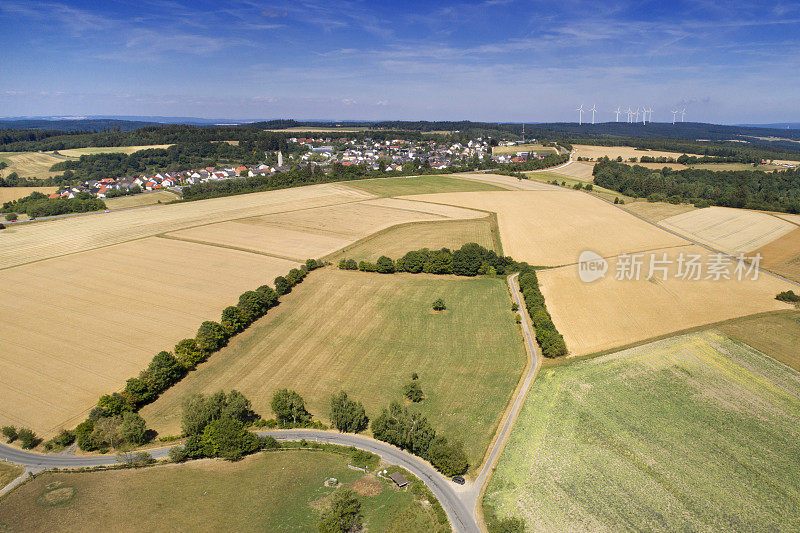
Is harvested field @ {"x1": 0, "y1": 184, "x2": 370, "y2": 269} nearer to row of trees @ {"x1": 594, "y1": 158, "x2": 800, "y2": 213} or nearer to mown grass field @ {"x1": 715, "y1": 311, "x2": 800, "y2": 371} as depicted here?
row of trees @ {"x1": 594, "y1": 158, "x2": 800, "y2": 213}

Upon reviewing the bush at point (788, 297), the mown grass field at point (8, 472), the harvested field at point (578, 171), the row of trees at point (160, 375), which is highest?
the harvested field at point (578, 171)

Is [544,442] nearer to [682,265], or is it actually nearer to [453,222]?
[682,265]

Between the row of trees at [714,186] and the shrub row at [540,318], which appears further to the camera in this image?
the row of trees at [714,186]

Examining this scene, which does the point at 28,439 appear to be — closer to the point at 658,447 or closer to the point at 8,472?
the point at 8,472

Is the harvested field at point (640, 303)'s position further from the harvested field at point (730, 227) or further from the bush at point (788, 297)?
the harvested field at point (730, 227)

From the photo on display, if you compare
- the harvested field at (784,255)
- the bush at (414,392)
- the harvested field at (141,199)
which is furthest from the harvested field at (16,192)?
the harvested field at (784,255)

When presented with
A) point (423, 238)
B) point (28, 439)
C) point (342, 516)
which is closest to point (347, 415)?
point (342, 516)
